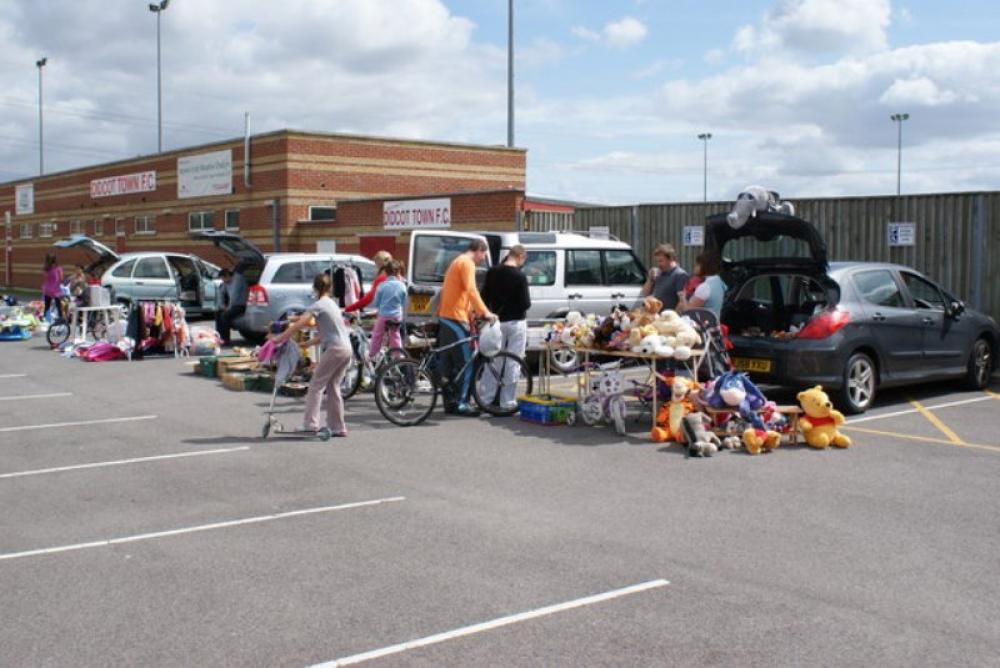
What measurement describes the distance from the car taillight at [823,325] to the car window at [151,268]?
61.8 ft

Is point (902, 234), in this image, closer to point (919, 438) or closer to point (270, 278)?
point (919, 438)

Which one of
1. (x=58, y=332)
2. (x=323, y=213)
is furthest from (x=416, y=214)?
(x=58, y=332)

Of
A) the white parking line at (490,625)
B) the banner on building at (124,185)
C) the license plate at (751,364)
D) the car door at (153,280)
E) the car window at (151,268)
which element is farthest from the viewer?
the banner on building at (124,185)

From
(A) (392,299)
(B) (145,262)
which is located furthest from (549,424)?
(B) (145,262)

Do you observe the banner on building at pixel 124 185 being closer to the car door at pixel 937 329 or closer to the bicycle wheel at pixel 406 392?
the bicycle wheel at pixel 406 392


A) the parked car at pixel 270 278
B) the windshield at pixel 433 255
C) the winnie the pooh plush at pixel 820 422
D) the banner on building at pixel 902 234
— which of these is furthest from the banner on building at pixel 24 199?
the winnie the pooh plush at pixel 820 422

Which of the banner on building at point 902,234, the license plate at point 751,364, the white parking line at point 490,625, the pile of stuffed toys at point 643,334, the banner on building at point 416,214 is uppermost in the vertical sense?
the banner on building at point 416,214

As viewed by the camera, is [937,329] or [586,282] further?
[586,282]

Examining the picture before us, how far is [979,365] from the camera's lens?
1314 cm

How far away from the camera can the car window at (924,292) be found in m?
12.4

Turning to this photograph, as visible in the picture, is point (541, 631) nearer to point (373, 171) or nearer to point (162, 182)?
point (373, 171)

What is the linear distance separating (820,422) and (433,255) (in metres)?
6.94

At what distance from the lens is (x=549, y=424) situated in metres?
10.7

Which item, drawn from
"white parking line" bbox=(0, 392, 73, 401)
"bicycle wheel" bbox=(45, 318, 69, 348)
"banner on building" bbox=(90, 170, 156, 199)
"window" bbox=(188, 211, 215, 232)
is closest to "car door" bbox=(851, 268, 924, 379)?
"white parking line" bbox=(0, 392, 73, 401)
